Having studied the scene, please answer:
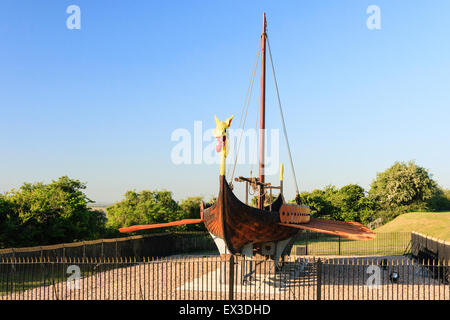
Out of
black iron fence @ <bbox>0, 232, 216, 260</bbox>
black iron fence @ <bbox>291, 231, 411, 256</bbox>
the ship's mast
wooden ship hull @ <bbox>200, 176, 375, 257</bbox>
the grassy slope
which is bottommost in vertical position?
black iron fence @ <bbox>291, 231, 411, 256</bbox>

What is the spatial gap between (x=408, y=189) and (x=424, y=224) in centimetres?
1545

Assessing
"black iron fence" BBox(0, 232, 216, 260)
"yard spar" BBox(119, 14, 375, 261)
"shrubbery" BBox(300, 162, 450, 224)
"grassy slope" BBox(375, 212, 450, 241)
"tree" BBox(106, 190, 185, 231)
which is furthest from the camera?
"shrubbery" BBox(300, 162, 450, 224)

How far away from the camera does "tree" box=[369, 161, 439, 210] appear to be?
4997 cm

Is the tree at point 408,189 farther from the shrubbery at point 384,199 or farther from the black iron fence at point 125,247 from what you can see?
the black iron fence at point 125,247

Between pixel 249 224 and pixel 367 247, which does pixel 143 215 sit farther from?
pixel 367 247

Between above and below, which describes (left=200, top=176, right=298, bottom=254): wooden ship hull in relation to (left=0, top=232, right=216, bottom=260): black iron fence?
above

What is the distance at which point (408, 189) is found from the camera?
50.1m

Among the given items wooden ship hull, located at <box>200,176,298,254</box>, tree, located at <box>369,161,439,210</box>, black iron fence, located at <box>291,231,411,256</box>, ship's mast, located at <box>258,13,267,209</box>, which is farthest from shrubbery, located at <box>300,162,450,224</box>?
wooden ship hull, located at <box>200,176,298,254</box>

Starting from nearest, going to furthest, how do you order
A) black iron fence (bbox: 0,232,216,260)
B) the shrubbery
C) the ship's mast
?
black iron fence (bbox: 0,232,216,260) → the ship's mast → the shrubbery

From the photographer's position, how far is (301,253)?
27.1 metres

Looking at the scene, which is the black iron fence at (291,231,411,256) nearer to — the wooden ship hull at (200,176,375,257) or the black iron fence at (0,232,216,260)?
the black iron fence at (0,232,216,260)

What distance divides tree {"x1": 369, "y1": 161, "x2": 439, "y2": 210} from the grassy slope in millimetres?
9602

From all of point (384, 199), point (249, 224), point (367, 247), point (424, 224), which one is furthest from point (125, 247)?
point (384, 199)
